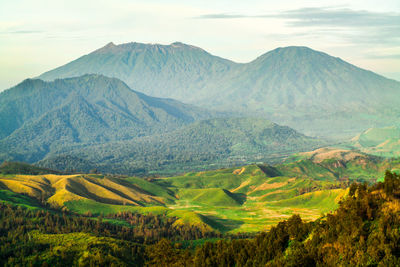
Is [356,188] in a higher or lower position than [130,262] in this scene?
higher

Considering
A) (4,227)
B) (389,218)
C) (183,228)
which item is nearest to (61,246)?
(4,227)

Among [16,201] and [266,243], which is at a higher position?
[266,243]

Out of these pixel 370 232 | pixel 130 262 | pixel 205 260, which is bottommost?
pixel 130 262

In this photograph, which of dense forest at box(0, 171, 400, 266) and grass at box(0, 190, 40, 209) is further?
grass at box(0, 190, 40, 209)

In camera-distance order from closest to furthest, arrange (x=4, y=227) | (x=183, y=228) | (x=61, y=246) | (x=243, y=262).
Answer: (x=243, y=262) → (x=61, y=246) → (x=4, y=227) → (x=183, y=228)

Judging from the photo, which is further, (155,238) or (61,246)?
(155,238)

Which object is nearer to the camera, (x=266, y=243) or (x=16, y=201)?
(x=266, y=243)

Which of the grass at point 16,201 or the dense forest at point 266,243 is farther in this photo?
the grass at point 16,201

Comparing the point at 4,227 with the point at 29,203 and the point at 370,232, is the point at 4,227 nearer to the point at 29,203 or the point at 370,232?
the point at 29,203
